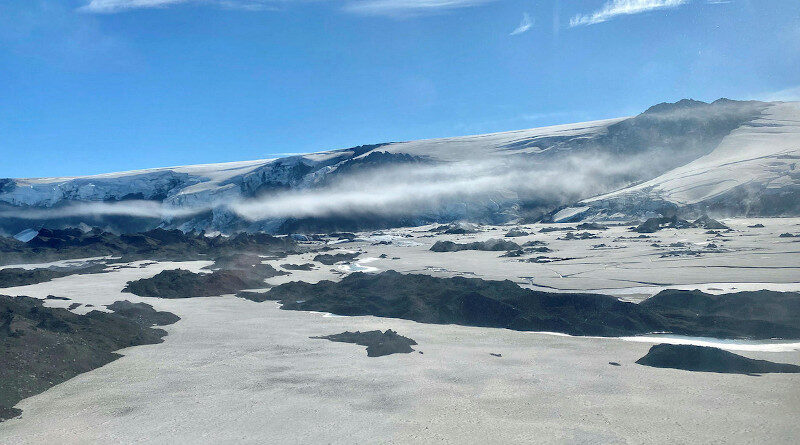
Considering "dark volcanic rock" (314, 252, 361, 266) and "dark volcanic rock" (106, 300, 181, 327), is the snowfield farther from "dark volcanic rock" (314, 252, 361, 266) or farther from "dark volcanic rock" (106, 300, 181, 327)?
"dark volcanic rock" (314, 252, 361, 266)

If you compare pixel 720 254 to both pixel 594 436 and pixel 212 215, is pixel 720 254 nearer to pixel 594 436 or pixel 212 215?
pixel 594 436

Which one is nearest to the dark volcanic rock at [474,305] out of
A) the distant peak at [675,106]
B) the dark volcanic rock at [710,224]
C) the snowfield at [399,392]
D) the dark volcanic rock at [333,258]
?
the snowfield at [399,392]

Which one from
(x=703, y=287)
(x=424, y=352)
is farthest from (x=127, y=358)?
(x=703, y=287)

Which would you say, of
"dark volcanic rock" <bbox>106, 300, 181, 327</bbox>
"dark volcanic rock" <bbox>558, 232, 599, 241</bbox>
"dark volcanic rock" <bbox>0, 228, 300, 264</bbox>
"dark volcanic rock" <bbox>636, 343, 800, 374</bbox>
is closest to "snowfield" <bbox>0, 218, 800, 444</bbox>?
"dark volcanic rock" <bbox>636, 343, 800, 374</bbox>

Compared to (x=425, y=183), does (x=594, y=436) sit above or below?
below

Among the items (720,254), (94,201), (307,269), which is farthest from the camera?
(94,201)

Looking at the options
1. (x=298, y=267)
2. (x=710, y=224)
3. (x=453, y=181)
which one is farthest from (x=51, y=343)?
(x=453, y=181)

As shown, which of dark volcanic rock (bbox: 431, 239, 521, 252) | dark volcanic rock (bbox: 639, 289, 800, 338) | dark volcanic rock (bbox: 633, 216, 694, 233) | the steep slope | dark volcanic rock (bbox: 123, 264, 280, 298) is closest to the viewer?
dark volcanic rock (bbox: 639, 289, 800, 338)
